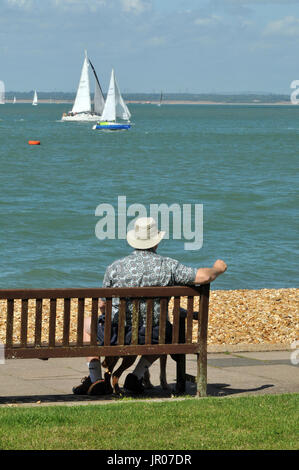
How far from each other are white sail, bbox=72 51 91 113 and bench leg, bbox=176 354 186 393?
106m

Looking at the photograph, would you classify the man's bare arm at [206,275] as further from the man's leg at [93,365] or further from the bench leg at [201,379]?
the man's leg at [93,365]

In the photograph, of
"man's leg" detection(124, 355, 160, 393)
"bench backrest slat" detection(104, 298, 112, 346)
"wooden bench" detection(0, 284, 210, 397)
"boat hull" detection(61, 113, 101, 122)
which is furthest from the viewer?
"boat hull" detection(61, 113, 101, 122)

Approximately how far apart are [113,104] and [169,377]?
10115cm

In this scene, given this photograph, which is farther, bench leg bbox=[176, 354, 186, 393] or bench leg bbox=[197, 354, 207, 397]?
bench leg bbox=[176, 354, 186, 393]

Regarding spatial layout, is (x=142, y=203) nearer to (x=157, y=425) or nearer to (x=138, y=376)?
(x=138, y=376)

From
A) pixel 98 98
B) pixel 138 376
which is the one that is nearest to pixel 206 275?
pixel 138 376

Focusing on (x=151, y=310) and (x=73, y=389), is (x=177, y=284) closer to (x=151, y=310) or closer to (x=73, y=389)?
(x=151, y=310)

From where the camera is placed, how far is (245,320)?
36.1 ft

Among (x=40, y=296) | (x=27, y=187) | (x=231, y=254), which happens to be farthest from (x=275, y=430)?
(x=27, y=187)

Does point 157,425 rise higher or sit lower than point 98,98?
higher

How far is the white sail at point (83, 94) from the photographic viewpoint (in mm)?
112750

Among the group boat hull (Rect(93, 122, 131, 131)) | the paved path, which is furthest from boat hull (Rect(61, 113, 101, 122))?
the paved path

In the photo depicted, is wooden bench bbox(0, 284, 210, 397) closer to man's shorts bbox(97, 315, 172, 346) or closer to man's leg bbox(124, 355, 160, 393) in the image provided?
man's shorts bbox(97, 315, 172, 346)

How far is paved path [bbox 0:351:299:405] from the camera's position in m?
6.73
